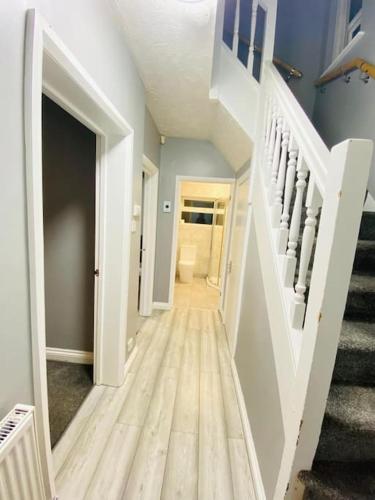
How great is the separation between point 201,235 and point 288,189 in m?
4.23

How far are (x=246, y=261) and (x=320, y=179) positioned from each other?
4.23 ft

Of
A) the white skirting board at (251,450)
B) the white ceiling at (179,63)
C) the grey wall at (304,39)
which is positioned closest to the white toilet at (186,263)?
the white ceiling at (179,63)

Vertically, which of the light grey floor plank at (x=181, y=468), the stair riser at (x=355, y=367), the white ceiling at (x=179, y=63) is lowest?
the light grey floor plank at (x=181, y=468)

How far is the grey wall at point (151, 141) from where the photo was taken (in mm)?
2322

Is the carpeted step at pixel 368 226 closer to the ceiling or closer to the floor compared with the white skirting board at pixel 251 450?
closer to the ceiling

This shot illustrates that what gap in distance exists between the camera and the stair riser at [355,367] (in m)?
1.05

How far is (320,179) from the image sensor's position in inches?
33.3

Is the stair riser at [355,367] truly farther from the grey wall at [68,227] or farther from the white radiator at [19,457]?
the grey wall at [68,227]

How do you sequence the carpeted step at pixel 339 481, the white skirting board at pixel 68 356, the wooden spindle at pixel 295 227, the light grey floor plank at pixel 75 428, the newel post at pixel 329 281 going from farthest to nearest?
the white skirting board at pixel 68 356, the light grey floor plank at pixel 75 428, the wooden spindle at pixel 295 227, the carpeted step at pixel 339 481, the newel post at pixel 329 281

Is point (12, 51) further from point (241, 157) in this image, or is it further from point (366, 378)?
point (241, 157)

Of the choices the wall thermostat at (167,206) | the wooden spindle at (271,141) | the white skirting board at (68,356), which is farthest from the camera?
the wall thermostat at (167,206)

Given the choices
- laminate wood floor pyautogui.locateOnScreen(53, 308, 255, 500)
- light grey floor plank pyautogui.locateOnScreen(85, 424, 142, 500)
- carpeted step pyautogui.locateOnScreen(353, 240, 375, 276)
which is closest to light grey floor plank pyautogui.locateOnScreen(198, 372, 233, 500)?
laminate wood floor pyautogui.locateOnScreen(53, 308, 255, 500)

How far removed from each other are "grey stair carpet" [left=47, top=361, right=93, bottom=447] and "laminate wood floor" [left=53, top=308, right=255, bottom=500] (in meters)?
0.06

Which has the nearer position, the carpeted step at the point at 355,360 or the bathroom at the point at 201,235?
the carpeted step at the point at 355,360
